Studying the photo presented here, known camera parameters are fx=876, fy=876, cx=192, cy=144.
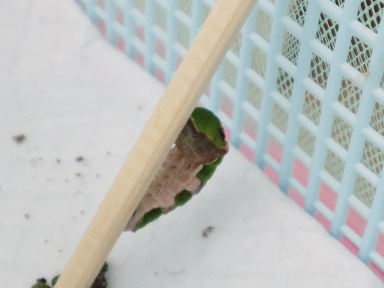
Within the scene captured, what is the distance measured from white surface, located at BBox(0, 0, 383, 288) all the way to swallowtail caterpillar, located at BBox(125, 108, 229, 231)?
0.18 ft

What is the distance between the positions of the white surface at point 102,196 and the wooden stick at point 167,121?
0.14 meters

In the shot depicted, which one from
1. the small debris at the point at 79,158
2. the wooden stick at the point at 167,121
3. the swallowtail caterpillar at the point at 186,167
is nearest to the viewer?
the wooden stick at the point at 167,121

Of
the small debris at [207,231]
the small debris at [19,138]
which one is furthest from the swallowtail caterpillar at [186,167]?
the small debris at [19,138]

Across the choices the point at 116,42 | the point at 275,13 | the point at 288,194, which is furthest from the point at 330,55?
the point at 116,42

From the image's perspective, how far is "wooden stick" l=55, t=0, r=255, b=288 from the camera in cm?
56

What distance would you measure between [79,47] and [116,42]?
4 centimetres

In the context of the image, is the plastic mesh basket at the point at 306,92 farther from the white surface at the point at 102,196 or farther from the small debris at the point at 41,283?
the small debris at the point at 41,283

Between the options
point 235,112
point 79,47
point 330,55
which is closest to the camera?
point 330,55

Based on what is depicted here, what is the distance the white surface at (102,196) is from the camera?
730mm

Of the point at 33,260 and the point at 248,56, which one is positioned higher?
the point at 248,56

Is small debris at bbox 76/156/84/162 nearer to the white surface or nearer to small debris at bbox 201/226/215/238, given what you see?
the white surface

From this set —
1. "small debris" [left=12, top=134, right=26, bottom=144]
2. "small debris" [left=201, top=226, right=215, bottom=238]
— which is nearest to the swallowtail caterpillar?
"small debris" [left=201, top=226, right=215, bottom=238]

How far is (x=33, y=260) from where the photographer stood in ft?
2.42

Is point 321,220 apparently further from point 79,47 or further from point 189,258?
point 79,47
